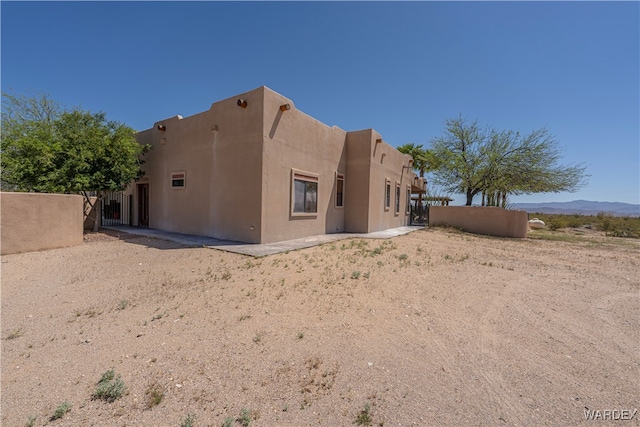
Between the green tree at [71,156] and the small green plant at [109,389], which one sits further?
the green tree at [71,156]

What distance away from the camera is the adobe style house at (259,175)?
939 centimetres

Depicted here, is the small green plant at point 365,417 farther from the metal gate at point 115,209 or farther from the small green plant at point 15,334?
the metal gate at point 115,209

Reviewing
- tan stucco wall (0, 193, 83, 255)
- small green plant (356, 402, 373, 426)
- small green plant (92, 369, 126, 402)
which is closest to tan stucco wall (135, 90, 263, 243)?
tan stucco wall (0, 193, 83, 255)

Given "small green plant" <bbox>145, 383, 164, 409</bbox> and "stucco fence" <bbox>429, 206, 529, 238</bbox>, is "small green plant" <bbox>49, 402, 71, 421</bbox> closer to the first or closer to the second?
"small green plant" <bbox>145, 383, 164, 409</bbox>

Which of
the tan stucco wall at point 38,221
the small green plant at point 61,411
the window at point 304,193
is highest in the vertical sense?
the window at point 304,193

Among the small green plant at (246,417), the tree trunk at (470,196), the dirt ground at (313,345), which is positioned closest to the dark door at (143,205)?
the dirt ground at (313,345)

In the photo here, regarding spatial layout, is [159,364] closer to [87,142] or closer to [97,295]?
[97,295]

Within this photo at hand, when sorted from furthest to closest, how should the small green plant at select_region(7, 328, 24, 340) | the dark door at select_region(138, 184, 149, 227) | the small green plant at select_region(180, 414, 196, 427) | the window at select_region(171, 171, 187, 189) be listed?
the dark door at select_region(138, 184, 149, 227) < the window at select_region(171, 171, 187, 189) < the small green plant at select_region(7, 328, 24, 340) < the small green plant at select_region(180, 414, 196, 427)

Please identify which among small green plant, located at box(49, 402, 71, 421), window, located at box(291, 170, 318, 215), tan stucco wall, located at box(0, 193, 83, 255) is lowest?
small green plant, located at box(49, 402, 71, 421)

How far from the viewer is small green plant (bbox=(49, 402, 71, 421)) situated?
82.8 inches

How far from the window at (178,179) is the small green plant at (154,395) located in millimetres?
10522

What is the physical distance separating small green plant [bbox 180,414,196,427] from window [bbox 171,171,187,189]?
433 inches

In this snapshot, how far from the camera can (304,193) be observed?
1122 centimetres

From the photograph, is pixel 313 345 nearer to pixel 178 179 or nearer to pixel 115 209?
pixel 178 179
